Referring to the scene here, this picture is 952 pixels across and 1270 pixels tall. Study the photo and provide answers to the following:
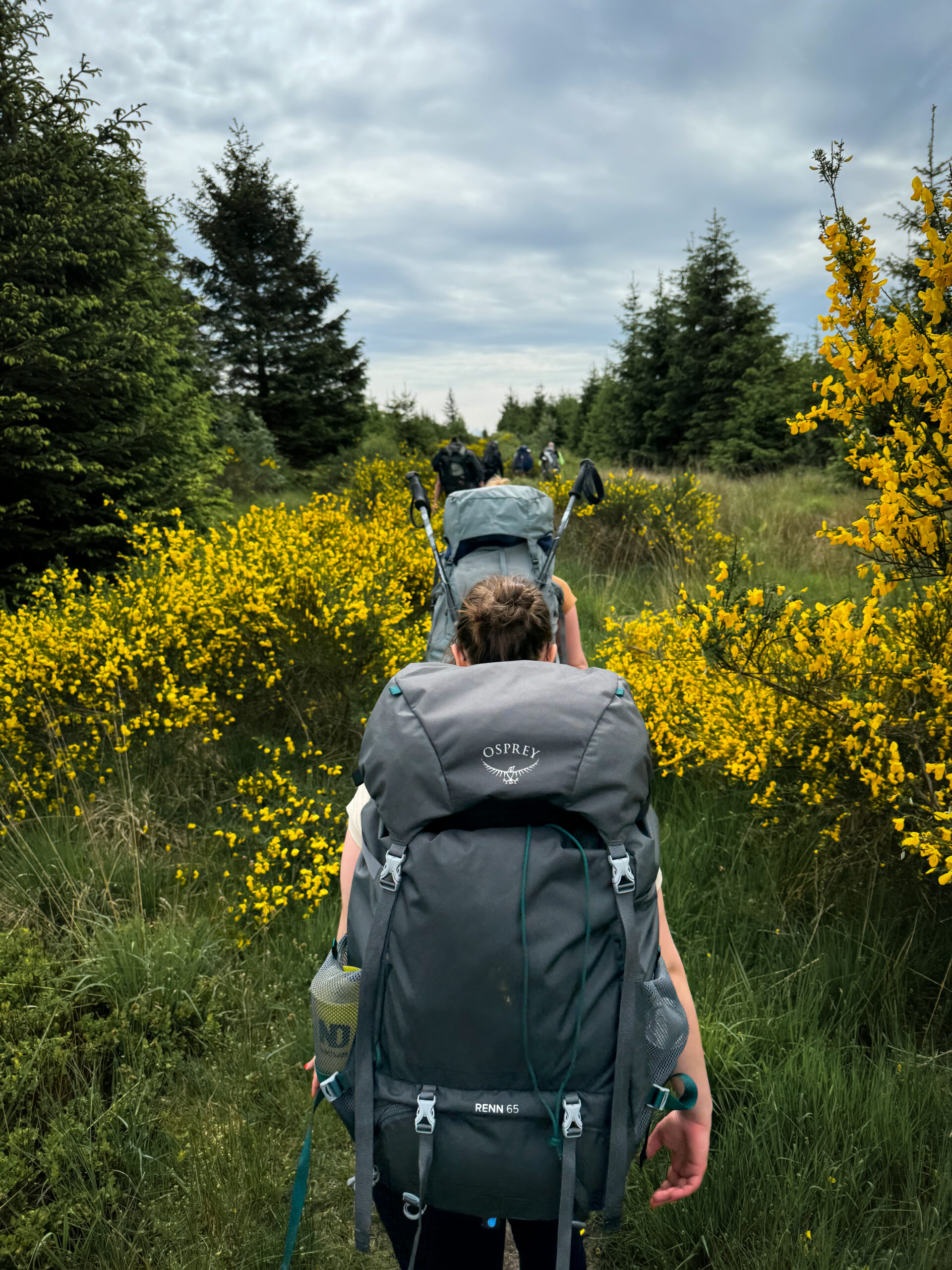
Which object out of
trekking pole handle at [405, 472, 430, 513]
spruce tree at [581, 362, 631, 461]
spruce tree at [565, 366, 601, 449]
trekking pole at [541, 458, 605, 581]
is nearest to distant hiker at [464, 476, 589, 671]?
trekking pole at [541, 458, 605, 581]

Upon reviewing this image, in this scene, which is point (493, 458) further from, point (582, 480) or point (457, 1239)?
point (457, 1239)

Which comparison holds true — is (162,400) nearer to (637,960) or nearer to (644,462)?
(637,960)

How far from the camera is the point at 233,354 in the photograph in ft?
55.0

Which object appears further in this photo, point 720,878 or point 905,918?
point 720,878

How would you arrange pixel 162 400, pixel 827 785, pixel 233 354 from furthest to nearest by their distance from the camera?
1. pixel 233 354
2. pixel 162 400
3. pixel 827 785

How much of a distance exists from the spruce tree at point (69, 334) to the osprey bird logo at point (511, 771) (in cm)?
538

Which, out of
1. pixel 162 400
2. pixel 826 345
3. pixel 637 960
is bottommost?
pixel 637 960

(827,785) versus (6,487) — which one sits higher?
(6,487)

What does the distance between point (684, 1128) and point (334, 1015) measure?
684 mm

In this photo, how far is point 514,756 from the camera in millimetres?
1057

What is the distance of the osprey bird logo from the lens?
1045 mm

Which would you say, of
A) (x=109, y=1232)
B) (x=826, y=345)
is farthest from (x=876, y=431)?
(x=109, y=1232)

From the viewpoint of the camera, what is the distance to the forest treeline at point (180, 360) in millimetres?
5594

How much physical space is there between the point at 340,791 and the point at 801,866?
225cm
